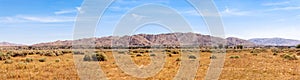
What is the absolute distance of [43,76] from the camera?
18.5 meters

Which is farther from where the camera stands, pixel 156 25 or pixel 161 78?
pixel 156 25

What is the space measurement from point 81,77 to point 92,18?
3424 millimetres

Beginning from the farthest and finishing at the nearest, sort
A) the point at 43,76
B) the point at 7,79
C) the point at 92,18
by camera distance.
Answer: the point at 43,76
the point at 7,79
the point at 92,18

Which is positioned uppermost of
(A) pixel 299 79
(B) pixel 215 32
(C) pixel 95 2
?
(C) pixel 95 2

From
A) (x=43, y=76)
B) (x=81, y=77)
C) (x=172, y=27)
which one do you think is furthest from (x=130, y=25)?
(x=43, y=76)

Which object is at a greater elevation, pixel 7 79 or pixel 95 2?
pixel 95 2

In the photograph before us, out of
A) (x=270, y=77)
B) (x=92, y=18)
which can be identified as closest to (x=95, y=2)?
(x=92, y=18)

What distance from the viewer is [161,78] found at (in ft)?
58.1

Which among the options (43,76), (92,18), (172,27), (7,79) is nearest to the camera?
(92,18)

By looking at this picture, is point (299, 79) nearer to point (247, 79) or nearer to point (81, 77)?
point (247, 79)

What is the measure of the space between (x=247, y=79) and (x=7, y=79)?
1055 centimetres

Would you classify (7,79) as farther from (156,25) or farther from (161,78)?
(156,25)

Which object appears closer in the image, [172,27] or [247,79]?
[247,79]

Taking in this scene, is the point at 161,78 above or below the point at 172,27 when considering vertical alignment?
below
